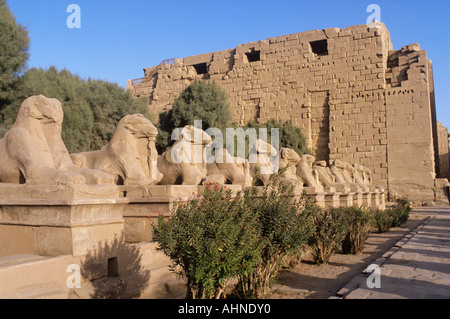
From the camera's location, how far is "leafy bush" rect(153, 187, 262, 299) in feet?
9.96

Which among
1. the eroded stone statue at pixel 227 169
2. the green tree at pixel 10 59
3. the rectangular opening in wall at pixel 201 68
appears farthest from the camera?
the rectangular opening in wall at pixel 201 68

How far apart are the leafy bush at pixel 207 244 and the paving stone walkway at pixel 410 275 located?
118 centimetres

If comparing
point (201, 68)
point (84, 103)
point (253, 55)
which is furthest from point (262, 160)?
point (201, 68)

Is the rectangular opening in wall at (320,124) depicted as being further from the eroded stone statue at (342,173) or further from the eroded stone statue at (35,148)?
the eroded stone statue at (35,148)

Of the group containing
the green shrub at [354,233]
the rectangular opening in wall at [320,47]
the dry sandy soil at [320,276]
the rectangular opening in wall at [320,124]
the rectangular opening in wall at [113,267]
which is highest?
the rectangular opening in wall at [320,47]

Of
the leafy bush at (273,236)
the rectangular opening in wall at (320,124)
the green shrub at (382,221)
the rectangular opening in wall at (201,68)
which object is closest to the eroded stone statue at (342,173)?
the green shrub at (382,221)

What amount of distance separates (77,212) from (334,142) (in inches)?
762

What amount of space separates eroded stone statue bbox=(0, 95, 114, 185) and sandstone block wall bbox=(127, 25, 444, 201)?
59.7 feet

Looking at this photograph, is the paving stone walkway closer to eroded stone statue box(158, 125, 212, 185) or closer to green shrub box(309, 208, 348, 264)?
green shrub box(309, 208, 348, 264)

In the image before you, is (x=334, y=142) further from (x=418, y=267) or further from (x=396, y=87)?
(x=418, y=267)

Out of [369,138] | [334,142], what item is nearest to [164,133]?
[334,142]

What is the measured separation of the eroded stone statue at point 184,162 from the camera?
5531 mm

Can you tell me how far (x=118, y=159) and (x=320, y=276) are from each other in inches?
120

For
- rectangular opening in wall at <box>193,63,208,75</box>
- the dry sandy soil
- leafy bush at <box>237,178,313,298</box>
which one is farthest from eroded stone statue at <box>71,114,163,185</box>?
rectangular opening in wall at <box>193,63,208,75</box>
